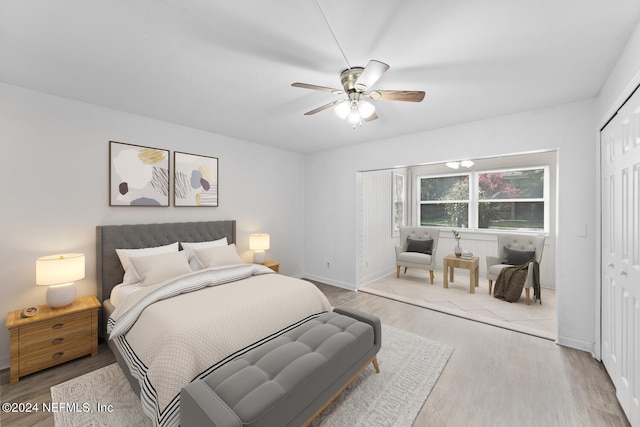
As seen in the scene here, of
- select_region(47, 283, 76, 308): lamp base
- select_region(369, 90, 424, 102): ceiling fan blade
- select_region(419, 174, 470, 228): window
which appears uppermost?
select_region(369, 90, 424, 102): ceiling fan blade

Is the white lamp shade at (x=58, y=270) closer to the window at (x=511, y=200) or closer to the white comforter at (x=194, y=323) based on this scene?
the white comforter at (x=194, y=323)

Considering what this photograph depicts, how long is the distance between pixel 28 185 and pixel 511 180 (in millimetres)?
7167

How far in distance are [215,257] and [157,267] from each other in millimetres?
672

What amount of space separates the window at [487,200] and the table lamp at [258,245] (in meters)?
3.99

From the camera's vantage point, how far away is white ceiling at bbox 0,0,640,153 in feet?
4.93

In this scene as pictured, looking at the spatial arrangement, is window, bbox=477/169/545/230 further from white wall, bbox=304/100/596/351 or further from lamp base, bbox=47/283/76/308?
lamp base, bbox=47/283/76/308

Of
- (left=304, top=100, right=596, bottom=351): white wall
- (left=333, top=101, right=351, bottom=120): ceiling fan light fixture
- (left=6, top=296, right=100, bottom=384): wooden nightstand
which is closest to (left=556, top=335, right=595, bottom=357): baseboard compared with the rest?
(left=304, top=100, right=596, bottom=351): white wall

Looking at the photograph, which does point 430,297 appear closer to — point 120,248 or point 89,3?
point 120,248

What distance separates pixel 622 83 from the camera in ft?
6.11

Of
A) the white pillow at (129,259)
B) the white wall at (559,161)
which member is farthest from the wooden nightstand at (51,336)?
the white wall at (559,161)

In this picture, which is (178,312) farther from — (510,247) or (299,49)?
(510,247)

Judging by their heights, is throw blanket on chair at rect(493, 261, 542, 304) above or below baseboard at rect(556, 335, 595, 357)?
above

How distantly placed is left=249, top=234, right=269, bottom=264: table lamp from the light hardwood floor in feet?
6.70

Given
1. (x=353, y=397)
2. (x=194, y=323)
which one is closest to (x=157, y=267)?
(x=194, y=323)
